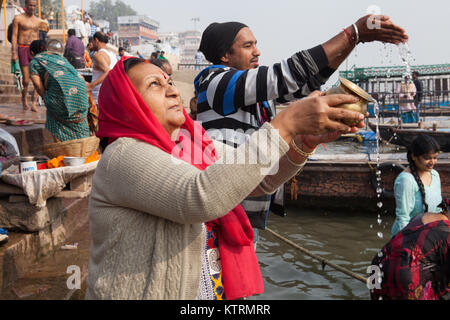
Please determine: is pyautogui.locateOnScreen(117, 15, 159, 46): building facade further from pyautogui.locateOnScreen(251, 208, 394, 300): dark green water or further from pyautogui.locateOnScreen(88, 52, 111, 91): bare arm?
pyautogui.locateOnScreen(88, 52, 111, 91): bare arm

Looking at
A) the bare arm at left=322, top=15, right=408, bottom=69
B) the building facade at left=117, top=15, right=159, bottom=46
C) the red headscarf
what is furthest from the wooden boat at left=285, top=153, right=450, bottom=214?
the building facade at left=117, top=15, right=159, bottom=46

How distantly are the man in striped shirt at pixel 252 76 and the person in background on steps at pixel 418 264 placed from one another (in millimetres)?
1260

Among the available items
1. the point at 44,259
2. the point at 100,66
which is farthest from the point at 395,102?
the point at 44,259

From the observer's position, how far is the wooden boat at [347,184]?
810 centimetres

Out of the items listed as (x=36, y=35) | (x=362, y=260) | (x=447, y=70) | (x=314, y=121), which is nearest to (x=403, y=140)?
(x=362, y=260)

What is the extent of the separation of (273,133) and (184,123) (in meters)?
0.58

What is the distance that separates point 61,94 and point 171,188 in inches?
155

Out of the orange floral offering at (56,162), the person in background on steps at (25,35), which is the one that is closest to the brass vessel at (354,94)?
the orange floral offering at (56,162)

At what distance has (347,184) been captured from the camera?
27.7 feet

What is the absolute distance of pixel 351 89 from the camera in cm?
138

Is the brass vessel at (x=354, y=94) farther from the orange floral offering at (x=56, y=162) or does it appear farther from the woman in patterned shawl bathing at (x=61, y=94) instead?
the woman in patterned shawl bathing at (x=61, y=94)
